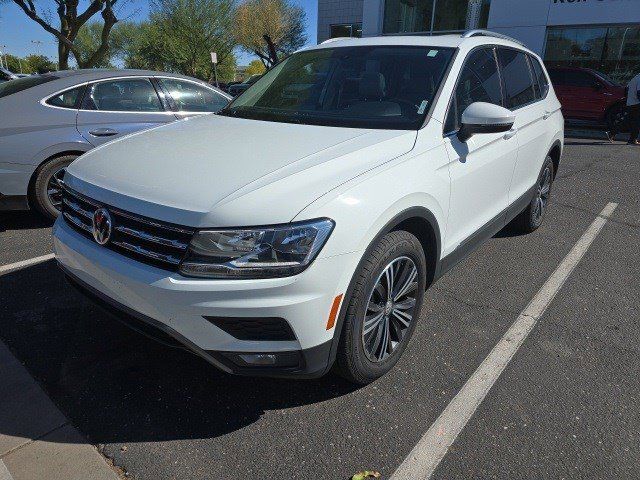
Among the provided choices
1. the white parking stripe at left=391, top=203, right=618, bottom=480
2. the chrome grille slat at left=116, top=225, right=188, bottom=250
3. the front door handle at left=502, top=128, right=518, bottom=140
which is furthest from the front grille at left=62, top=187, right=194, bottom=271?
the front door handle at left=502, top=128, right=518, bottom=140

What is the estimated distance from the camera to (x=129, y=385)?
2.50 m

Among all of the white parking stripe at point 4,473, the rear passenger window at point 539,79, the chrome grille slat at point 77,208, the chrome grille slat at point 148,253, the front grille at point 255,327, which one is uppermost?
the rear passenger window at point 539,79

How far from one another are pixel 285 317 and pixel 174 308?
45cm

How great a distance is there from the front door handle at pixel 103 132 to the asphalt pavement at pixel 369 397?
1.79 meters

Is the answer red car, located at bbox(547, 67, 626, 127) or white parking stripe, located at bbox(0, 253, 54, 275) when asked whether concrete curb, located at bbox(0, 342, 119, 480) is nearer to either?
white parking stripe, located at bbox(0, 253, 54, 275)

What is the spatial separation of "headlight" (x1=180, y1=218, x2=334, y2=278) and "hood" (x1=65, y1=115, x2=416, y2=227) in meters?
0.05

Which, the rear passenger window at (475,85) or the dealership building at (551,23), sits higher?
the dealership building at (551,23)

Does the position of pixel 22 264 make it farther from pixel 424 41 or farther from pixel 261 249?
pixel 424 41

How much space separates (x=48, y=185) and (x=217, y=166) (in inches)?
128

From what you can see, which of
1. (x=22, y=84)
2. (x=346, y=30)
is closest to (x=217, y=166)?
(x=22, y=84)

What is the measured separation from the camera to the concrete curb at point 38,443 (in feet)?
6.50

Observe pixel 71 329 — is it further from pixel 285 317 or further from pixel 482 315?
pixel 482 315

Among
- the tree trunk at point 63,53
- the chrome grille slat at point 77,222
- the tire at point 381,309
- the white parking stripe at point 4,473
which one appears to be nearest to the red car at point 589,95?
the tire at point 381,309

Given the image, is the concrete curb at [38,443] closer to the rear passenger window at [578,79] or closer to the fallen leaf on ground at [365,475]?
the fallen leaf on ground at [365,475]
